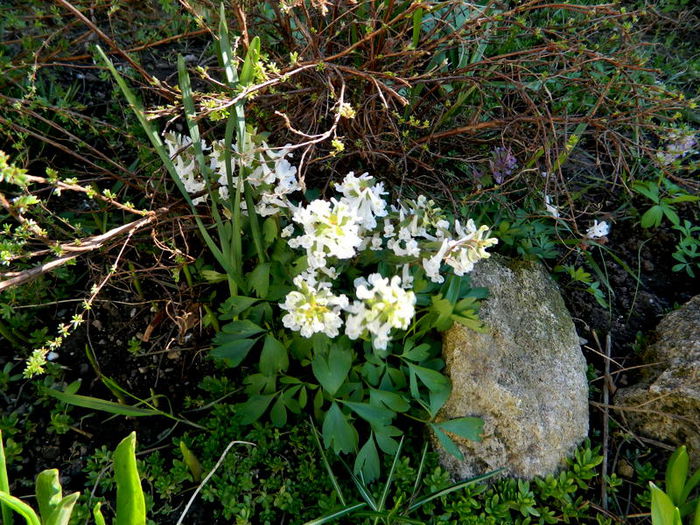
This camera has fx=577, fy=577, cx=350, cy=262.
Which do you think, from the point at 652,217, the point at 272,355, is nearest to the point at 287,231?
the point at 272,355

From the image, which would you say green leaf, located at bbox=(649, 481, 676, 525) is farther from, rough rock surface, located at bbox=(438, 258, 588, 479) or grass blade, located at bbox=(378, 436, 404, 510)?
Answer: grass blade, located at bbox=(378, 436, 404, 510)

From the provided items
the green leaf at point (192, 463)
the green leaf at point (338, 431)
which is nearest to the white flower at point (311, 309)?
the green leaf at point (338, 431)

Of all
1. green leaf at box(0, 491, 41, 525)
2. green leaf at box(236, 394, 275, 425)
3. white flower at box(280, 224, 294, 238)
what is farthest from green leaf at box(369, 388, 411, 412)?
green leaf at box(0, 491, 41, 525)

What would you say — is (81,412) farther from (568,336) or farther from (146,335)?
(568,336)

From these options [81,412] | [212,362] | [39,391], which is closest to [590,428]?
[212,362]

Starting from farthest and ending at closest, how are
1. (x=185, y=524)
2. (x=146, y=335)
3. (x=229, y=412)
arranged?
(x=146, y=335), (x=229, y=412), (x=185, y=524)

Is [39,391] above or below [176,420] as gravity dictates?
above

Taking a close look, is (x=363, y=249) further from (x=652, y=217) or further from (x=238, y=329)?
(x=652, y=217)
